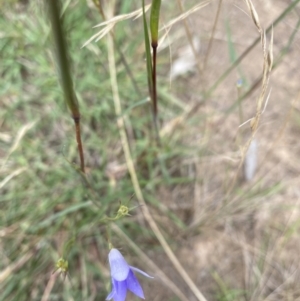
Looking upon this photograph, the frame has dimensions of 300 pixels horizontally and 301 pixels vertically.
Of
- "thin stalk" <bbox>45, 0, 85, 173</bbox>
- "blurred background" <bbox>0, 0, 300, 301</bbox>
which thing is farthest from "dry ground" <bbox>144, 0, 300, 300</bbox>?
"thin stalk" <bbox>45, 0, 85, 173</bbox>

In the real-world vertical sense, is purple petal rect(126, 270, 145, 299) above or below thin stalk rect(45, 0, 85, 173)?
below

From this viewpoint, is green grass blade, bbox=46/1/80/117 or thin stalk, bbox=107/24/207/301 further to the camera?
thin stalk, bbox=107/24/207/301

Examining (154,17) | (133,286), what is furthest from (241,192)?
(154,17)

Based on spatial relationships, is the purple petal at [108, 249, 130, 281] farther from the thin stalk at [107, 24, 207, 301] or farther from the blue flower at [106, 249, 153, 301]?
the thin stalk at [107, 24, 207, 301]

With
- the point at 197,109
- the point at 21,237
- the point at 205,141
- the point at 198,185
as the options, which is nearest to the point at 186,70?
the point at 197,109

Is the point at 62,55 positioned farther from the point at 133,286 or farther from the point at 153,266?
the point at 153,266

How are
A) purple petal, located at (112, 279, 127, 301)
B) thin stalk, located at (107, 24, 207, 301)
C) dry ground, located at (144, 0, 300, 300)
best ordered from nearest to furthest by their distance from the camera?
purple petal, located at (112, 279, 127, 301), thin stalk, located at (107, 24, 207, 301), dry ground, located at (144, 0, 300, 300)

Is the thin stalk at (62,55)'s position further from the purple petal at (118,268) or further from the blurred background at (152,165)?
the blurred background at (152,165)

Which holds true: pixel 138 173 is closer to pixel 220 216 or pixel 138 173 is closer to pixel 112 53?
pixel 220 216
